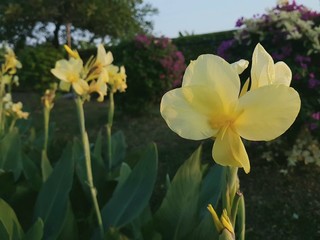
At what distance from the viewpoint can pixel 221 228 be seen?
651 mm

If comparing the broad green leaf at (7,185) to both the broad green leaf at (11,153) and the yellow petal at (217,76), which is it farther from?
the yellow petal at (217,76)

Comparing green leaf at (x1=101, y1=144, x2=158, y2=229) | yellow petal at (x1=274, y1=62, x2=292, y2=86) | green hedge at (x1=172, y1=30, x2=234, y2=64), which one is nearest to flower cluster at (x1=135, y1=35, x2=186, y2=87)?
green hedge at (x1=172, y1=30, x2=234, y2=64)

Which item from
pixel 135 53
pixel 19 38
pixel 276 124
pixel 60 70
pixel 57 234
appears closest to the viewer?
pixel 276 124

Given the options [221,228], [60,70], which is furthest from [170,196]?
[221,228]

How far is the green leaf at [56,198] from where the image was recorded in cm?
174

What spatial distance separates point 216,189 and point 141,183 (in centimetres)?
28

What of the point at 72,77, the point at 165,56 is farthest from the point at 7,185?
the point at 165,56

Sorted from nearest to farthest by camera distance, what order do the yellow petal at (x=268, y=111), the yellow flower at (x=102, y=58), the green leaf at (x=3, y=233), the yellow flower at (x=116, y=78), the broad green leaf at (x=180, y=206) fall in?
the yellow petal at (x=268, y=111)
the green leaf at (x=3, y=233)
the broad green leaf at (x=180, y=206)
the yellow flower at (x=102, y=58)
the yellow flower at (x=116, y=78)

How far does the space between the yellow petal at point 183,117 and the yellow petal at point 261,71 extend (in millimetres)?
93

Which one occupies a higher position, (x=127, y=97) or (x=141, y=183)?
(x=141, y=183)

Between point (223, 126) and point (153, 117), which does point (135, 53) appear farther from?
point (223, 126)

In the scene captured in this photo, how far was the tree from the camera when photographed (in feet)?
42.6

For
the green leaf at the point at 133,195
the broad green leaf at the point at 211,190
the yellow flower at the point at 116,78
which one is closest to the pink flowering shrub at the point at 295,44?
the yellow flower at the point at 116,78

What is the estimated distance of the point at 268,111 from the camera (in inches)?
24.9
